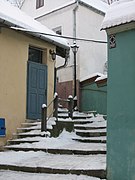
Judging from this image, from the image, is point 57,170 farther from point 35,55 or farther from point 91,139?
point 35,55

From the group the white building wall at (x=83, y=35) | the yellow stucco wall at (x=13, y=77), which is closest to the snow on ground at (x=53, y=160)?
the yellow stucco wall at (x=13, y=77)

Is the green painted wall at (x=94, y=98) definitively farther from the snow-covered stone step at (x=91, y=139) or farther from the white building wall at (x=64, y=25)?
the snow-covered stone step at (x=91, y=139)

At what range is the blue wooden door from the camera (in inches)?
407

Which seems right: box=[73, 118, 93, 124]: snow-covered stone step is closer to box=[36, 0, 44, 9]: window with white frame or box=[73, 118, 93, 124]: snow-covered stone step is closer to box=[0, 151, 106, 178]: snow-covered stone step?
box=[0, 151, 106, 178]: snow-covered stone step

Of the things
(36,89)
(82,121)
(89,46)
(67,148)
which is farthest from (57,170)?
(89,46)

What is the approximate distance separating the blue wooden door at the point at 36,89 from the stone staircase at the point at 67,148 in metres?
0.50

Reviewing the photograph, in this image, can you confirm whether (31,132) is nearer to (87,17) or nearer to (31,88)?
(31,88)

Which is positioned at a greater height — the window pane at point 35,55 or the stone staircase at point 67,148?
the window pane at point 35,55

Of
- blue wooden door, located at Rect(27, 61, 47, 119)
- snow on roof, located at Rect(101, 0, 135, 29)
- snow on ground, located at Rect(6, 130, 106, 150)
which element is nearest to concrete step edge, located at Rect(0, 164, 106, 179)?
snow on ground, located at Rect(6, 130, 106, 150)

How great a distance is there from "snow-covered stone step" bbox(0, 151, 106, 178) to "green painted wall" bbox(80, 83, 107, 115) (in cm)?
800

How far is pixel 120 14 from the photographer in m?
4.96

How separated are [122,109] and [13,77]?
5.44 meters

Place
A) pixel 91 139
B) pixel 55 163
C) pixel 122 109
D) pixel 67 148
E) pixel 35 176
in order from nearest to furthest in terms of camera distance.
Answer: pixel 122 109 < pixel 35 176 < pixel 55 163 < pixel 67 148 < pixel 91 139

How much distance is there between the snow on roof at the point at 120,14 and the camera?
15.8ft
